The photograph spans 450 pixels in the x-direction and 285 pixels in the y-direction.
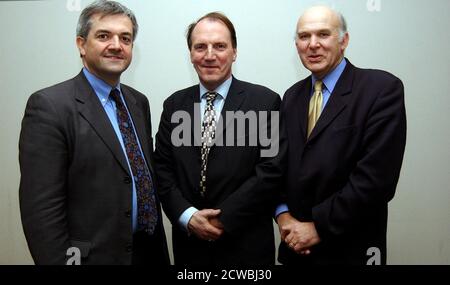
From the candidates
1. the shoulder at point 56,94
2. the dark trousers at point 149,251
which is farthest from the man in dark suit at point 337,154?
the shoulder at point 56,94

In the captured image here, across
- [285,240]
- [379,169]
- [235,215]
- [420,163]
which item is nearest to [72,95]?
[235,215]

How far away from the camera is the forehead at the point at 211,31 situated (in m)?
2.15

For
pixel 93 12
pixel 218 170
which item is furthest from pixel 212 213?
pixel 93 12

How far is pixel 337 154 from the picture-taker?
6.34 ft

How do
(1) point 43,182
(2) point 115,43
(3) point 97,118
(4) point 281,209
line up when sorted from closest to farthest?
(1) point 43,182, (3) point 97,118, (2) point 115,43, (4) point 281,209

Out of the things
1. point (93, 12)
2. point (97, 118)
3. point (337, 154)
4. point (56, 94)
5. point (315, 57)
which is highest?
point (93, 12)

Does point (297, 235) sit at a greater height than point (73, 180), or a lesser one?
lesser

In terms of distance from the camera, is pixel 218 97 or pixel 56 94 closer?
pixel 56 94

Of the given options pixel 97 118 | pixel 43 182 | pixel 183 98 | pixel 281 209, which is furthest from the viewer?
pixel 183 98

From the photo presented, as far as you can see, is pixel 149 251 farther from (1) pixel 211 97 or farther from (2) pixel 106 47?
(2) pixel 106 47

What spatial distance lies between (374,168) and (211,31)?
1051 millimetres

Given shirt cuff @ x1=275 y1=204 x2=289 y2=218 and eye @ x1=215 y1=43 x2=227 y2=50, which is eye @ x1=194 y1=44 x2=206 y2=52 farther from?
shirt cuff @ x1=275 y1=204 x2=289 y2=218
